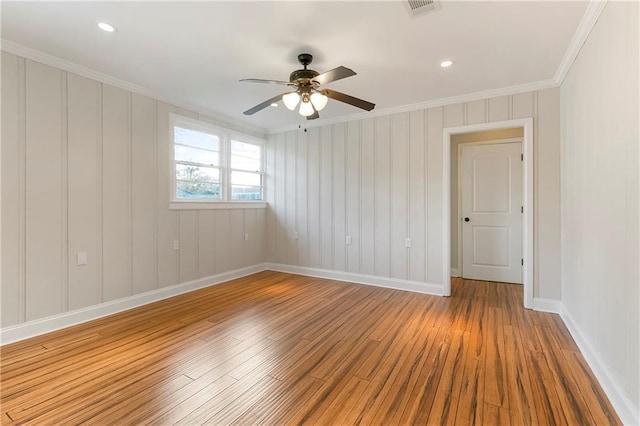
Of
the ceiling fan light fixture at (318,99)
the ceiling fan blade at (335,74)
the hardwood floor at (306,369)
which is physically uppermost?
the ceiling fan blade at (335,74)

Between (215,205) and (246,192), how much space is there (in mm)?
748

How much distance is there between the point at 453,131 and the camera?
12.6 ft

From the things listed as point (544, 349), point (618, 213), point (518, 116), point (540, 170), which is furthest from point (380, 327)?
point (518, 116)

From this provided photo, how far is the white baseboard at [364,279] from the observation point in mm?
4037

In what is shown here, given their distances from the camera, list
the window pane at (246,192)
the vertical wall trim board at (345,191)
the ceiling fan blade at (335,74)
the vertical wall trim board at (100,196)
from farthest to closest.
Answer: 1. the window pane at (246,192)
2. the vertical wall trim board at (345,191)
3. the vertical wall trim board at (100,196)
4. the ceiling fan blade at (335,74)

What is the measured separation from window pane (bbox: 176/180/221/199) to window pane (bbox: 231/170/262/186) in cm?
36

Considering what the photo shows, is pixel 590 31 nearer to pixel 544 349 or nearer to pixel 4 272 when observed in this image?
pixel 544 349

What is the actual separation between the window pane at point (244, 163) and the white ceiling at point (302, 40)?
1.51m

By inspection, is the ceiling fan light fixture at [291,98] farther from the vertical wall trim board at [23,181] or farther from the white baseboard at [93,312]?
the white baseboard at [93,312]

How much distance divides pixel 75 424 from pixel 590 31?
434 cm

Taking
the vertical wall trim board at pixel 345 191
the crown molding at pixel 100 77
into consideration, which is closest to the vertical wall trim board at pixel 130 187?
the crown molding at pixel 100 77

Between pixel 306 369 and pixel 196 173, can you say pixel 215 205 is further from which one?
pixel 306 369

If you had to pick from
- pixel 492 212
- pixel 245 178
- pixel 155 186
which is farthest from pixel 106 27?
pixel 492 212

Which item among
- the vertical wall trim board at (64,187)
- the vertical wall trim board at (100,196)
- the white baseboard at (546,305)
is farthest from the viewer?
the white baseboard at (546,305)
